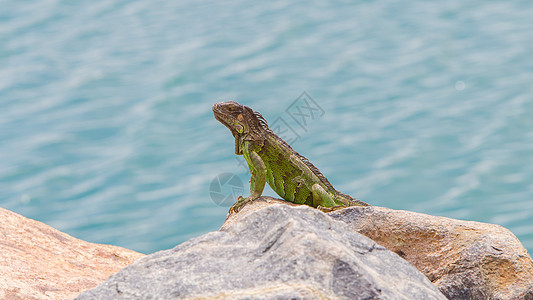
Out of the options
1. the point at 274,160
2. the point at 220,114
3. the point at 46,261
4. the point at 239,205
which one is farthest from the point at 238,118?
the point at 46,261

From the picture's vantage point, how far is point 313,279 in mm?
2143

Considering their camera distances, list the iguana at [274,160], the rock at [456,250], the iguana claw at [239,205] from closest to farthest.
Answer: the rock at [456,250] → the iguana claw at [239,205] → the iguana at [274,160]

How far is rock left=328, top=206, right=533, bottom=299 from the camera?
3195 mm

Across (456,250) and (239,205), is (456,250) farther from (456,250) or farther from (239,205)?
(239,205)

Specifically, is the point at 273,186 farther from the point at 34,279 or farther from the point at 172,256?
the point at 172,256

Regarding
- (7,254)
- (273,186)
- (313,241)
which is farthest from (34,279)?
(313,241)

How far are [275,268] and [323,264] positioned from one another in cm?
19

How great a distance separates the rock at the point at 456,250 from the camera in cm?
320

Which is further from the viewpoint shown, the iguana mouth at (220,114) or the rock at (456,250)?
the iguana mouth at (220,114)

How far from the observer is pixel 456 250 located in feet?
11.1

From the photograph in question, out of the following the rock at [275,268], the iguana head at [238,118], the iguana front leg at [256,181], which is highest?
the iguana head at [238,118]

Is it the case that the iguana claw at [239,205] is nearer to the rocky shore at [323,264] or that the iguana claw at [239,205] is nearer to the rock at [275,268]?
the rocky shore at [323,264]

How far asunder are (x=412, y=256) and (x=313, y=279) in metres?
1.57

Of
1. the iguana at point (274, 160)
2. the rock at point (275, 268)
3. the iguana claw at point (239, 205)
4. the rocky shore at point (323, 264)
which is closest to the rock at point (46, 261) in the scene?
the rocky shore at point (323, 264)
